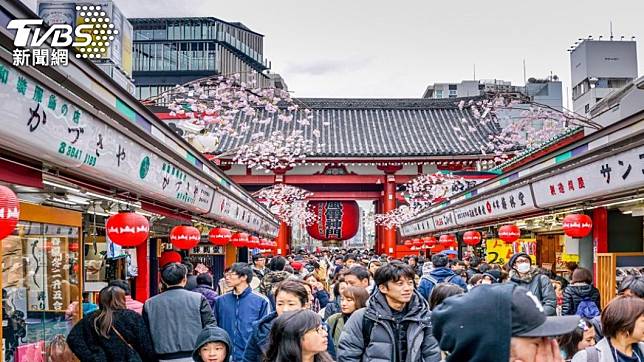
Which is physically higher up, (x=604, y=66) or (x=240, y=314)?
(x=604, y=66)

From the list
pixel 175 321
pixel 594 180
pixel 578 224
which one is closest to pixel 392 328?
pixel 175 321

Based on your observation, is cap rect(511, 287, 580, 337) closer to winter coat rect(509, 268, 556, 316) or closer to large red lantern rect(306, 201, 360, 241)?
winter coat rect(509, 268, 556, 316)

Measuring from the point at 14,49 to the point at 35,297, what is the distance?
169 inches

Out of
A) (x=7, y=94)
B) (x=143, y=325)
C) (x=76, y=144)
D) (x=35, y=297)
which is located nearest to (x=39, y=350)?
(x=35, y=297)

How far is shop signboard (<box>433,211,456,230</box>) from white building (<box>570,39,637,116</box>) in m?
21.1

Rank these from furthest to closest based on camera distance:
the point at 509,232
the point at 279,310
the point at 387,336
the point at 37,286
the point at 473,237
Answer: the point at 473,237 → the point at 509,232 → the point at 37,286 → the point at 279,310 → the point at 387,336

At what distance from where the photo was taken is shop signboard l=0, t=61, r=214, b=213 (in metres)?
5.63

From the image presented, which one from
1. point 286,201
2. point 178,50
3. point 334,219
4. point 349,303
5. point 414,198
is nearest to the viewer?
point 349,303

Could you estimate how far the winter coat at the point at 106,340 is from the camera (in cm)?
771

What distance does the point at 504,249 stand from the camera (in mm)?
22469

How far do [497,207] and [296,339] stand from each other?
13350 millimetres

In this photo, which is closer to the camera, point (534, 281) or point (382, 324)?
point (382, 324)

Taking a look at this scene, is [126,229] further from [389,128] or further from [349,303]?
[389,128]

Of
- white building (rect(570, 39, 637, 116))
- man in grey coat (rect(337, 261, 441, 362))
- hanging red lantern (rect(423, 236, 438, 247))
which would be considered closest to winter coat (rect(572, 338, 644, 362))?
man in grey coat (rect(337, 261, 441, 362))
